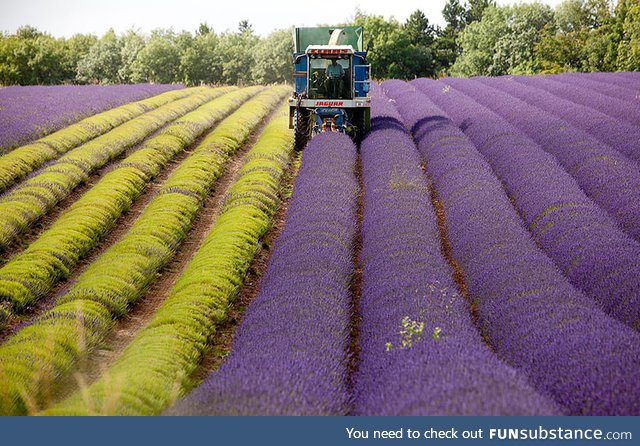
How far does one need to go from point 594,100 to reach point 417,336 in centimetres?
2128

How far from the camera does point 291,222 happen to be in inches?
464

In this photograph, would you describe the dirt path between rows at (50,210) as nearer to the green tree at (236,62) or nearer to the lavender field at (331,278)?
the lavender field at (331,278)

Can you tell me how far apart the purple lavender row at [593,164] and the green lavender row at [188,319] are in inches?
259

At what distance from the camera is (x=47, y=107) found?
27.9m

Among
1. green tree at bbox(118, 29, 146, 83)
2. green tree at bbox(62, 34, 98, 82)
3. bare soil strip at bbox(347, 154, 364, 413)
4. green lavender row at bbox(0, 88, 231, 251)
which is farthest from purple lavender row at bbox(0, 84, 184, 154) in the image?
green tree at bbox(62, 34, 98, 82)

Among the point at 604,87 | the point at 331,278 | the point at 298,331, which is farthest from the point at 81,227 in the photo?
the point at 604,87

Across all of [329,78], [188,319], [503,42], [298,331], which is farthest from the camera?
[503,42]

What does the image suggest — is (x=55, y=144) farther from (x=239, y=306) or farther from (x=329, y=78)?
(x=239, y=306)

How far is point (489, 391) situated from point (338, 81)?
15524mm

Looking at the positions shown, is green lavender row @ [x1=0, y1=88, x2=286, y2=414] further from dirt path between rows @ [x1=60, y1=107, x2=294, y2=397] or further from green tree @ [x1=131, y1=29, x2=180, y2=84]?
green tree @ [x1=131, y1=29, x2=180, y2=84]

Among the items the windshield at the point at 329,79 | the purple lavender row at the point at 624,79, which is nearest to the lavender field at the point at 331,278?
the windshield at the point at 329,79

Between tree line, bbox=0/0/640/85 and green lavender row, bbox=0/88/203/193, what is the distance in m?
34.1

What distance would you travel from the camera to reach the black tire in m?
19.8

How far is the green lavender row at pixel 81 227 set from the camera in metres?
10.0
